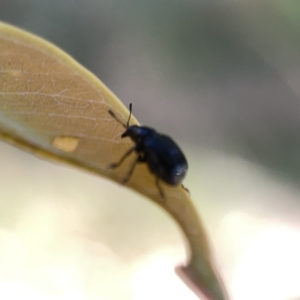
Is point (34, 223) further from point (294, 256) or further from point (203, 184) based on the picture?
point (294, 256)

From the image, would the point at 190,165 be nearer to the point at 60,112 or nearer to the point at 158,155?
the point at 158,155

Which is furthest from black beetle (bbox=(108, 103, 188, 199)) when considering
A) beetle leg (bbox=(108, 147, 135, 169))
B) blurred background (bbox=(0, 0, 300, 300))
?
blurred background (bbox=(0, 0, 300, 300))

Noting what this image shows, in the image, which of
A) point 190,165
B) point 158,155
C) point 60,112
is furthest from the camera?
point 190,165

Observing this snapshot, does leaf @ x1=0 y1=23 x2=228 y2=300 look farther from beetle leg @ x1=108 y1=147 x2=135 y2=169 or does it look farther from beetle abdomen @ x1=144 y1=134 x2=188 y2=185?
beetle abdomen @ x1=144 y1=134 x2=188 y2=185

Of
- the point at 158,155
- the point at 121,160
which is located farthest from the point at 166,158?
the point at 121,160

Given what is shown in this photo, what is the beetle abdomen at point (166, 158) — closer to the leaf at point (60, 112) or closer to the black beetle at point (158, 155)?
the black beetle at point (158, 155)

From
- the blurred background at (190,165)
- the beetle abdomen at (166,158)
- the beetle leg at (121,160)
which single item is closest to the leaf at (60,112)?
the beetle leg at (121,160)

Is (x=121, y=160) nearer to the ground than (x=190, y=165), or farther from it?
nearer to the ground
